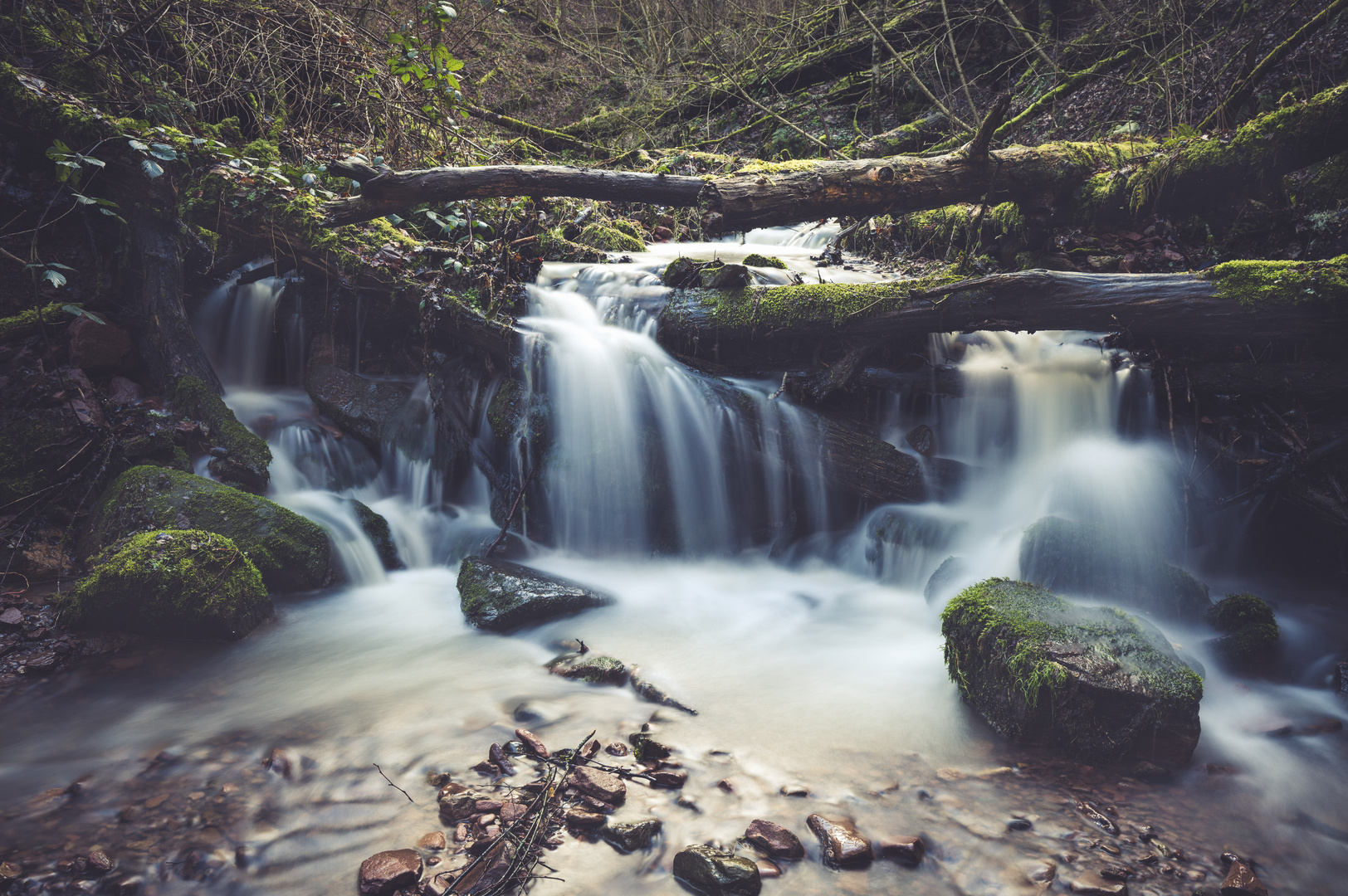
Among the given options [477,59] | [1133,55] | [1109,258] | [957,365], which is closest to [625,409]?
[957,365]

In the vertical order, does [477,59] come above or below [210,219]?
above

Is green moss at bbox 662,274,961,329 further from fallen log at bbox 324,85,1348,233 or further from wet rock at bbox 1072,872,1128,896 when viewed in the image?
wet rock at bbox 1072,872,1128,896

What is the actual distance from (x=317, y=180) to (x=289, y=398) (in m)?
1.99

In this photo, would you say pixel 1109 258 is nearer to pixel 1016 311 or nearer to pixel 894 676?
pixel 1016 311

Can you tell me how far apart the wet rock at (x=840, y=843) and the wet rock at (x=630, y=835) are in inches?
21.5

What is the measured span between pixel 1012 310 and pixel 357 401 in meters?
5.34

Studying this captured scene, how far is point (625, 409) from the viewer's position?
552 centimetres

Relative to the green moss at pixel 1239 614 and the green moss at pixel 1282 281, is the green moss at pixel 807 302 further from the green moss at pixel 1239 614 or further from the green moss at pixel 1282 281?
the green moss at pixel 1239 614

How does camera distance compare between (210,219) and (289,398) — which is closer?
(210,219)

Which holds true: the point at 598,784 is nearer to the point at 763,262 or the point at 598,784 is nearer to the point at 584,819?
the point at 584,819

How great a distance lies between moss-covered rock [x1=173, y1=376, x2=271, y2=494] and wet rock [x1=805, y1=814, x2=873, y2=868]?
178 inches

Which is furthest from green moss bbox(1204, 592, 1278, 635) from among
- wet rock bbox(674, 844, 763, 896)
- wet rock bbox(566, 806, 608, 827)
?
wet rock bbox(566, 806, 608, 827)

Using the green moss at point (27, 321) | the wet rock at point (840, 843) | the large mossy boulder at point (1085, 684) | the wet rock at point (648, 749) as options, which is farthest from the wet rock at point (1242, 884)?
the green moss at point (27, 321)

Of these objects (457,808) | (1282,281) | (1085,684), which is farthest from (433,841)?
(1282,281)
